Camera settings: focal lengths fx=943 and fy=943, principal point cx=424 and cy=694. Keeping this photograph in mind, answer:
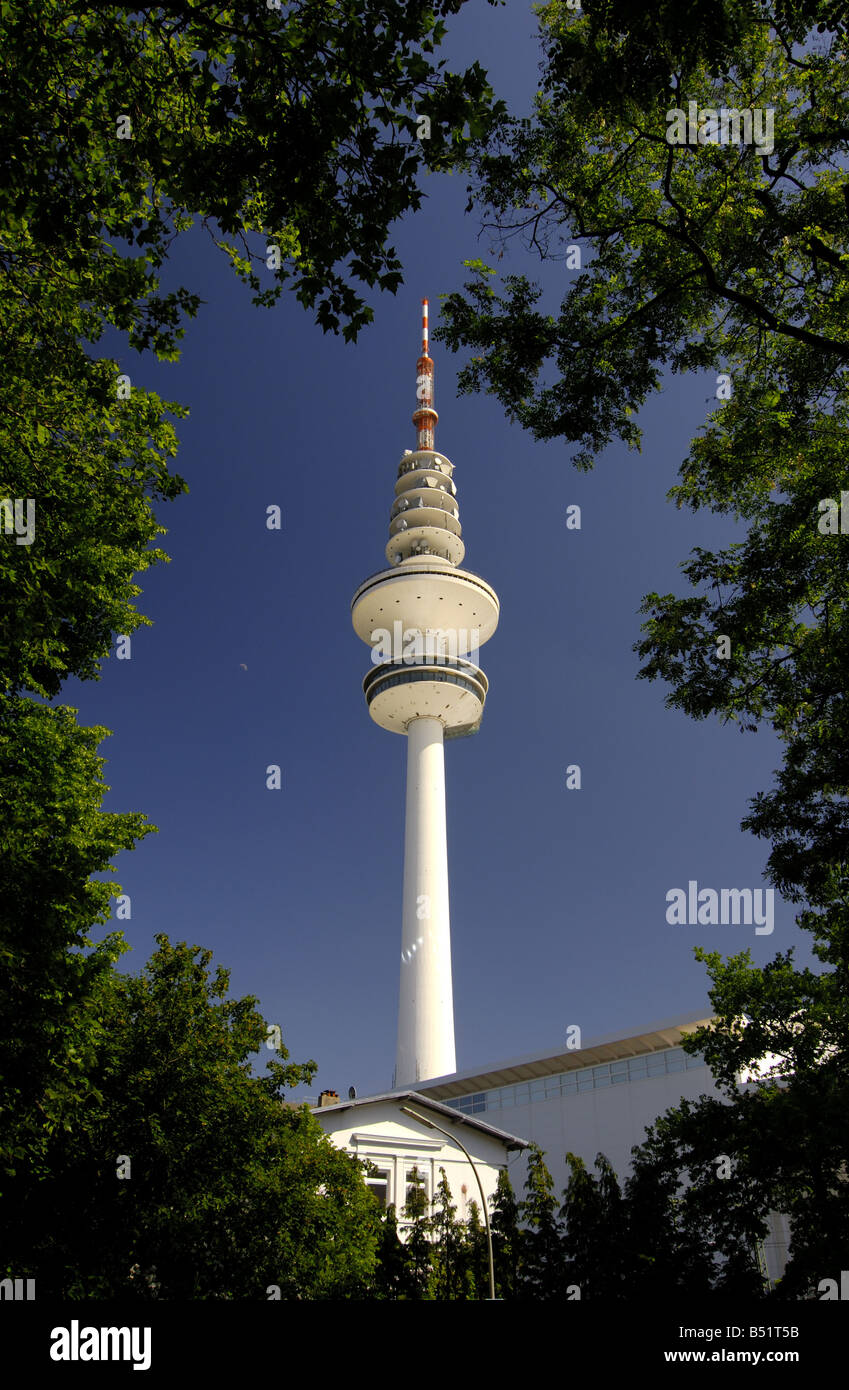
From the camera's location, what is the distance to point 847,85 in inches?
551

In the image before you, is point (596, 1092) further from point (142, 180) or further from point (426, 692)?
point (142, 180)

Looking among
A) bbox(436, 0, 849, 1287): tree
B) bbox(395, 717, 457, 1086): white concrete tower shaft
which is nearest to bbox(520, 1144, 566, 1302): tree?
bbox(436, 0, 849, 1287): tree

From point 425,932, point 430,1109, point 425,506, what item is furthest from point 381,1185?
point 425,506

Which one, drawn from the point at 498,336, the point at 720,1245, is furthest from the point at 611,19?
the point at 720,1245

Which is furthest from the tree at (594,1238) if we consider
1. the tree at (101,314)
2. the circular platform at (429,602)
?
the circular platform at (429,602)

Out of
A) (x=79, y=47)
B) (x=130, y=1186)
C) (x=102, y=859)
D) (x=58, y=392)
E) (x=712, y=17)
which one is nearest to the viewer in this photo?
(x=712, y=17)

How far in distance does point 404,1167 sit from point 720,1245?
14.8 m

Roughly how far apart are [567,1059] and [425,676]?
120ft

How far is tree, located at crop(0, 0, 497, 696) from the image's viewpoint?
9188mm

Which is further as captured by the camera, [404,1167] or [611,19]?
[404,1167]

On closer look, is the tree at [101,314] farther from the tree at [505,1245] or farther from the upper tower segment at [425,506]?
the upper tower segment at [425,506]

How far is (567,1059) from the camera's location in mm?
47781

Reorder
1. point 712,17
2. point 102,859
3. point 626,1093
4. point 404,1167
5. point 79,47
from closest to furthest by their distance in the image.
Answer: point 712,17
point 79,47
point 102,859
point 404,1167
point 626,1093
